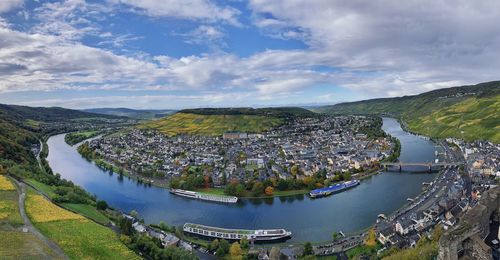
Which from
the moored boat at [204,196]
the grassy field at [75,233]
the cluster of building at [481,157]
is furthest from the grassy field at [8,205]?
the cluster of building at [481,157]

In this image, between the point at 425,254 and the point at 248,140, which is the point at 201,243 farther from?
the point at 248,140

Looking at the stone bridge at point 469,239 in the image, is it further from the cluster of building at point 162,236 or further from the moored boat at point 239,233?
the cluster of building at point 162,236

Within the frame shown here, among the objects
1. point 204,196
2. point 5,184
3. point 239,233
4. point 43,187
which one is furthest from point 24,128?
point 239,233

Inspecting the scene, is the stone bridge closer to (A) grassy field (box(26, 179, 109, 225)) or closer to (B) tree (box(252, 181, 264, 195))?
(B) tree (box(252, 181, 264, 195))

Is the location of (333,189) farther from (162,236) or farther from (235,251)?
(162,236)

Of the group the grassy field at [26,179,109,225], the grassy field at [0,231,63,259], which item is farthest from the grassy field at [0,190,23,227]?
the grassy field at [26,179,109,225]
